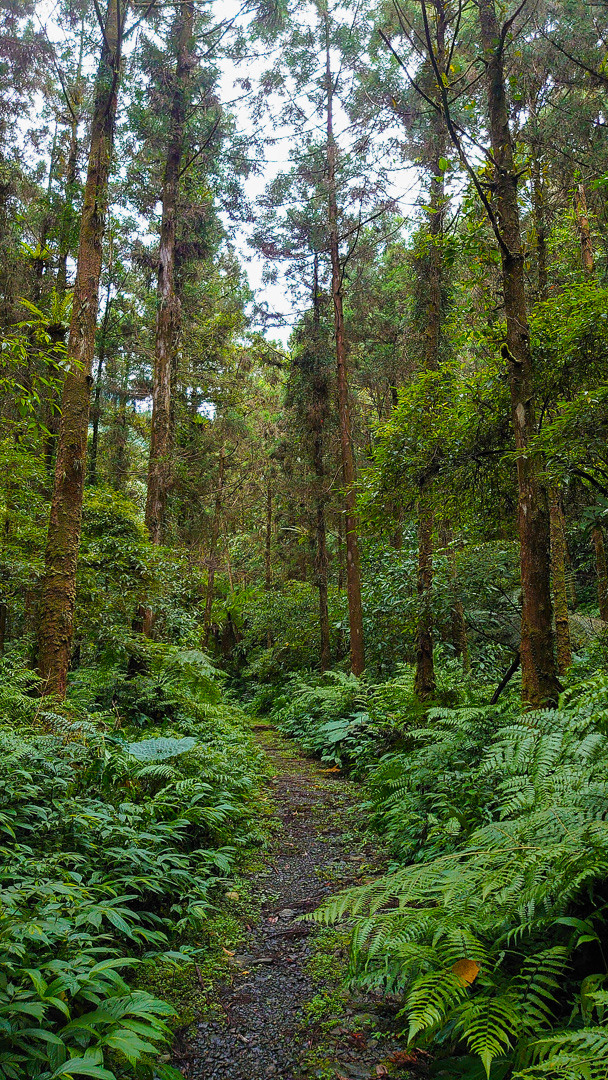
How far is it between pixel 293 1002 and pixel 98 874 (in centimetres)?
125

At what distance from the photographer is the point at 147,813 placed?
421cm

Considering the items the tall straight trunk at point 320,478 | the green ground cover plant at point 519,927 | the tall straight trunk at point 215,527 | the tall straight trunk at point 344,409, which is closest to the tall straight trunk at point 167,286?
the tall straight trunk at point 344,409

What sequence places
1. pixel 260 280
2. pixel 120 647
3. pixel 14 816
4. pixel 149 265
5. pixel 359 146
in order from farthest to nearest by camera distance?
1. pixel 260 280
2. pixel 149 265
3. pixel 359 146
4. pixel 120 647
5. pixel 14 816

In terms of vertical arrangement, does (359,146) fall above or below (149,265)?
above

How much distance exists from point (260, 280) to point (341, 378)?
5.22 metres

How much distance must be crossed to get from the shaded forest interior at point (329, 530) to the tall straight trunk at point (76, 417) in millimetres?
36

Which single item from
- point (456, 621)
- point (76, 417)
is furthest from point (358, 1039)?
point (456, 621)

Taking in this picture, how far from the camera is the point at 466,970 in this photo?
2414 mm

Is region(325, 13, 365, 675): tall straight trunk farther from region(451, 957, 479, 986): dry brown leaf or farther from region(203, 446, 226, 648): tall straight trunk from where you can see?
region(451, 957, 479, 986): dry brown leaf

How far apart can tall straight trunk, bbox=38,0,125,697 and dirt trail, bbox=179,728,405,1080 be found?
2970 mm

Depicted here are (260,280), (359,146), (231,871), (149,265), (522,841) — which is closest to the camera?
(522,841)

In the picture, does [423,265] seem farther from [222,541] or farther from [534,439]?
→ [222,541]

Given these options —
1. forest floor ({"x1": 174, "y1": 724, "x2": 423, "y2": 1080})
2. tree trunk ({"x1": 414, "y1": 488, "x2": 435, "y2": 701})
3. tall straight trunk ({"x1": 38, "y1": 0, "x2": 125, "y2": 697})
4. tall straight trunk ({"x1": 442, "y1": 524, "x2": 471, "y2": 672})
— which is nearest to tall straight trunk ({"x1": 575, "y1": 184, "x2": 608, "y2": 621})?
tall straight trunk ({"x1": 442, "y1": 524, "x2": 471, "y2": 672})

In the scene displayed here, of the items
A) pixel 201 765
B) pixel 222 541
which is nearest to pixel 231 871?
pixel 201 765
